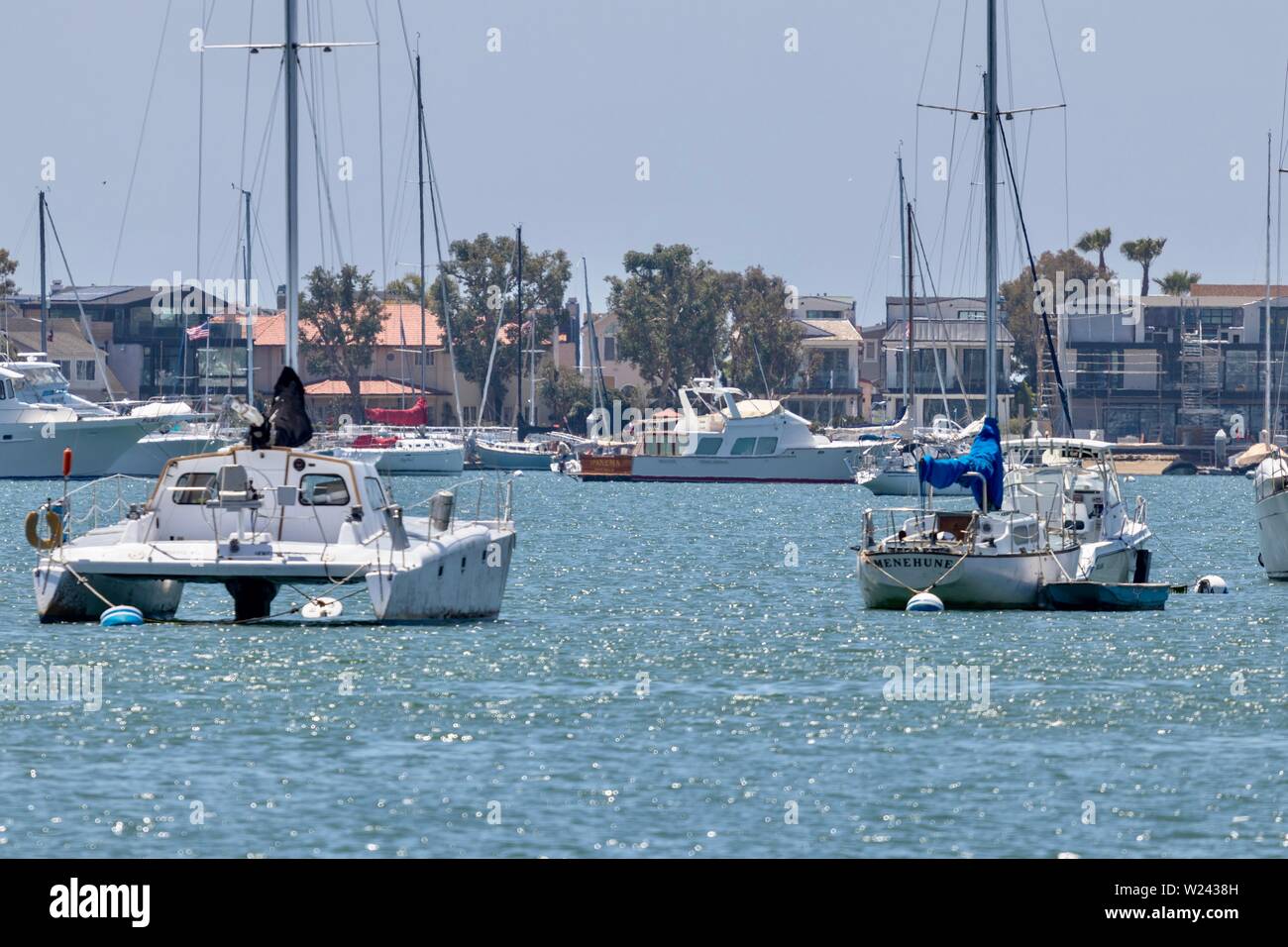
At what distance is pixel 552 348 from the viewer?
522 ft

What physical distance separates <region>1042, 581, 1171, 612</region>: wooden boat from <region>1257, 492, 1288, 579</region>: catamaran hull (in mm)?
7578

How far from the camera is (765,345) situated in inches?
6147

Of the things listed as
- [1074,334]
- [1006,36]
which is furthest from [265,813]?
[1074,334]

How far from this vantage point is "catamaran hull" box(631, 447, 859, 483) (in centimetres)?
12075

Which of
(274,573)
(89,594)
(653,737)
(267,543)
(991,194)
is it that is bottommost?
(653,737)

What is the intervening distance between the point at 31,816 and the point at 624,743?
652cm

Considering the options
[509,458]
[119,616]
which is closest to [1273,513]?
[119,616]

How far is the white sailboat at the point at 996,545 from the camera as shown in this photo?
3728 cm

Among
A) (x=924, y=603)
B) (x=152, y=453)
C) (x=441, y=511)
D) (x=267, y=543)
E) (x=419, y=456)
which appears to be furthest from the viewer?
(x=419, y=456)

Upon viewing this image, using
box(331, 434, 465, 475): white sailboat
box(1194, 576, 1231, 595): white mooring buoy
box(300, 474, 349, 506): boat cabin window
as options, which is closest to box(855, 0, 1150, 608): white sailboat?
box(1194, 576, 1231, 595): white mooring buoy

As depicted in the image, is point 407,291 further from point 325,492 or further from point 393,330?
point 325,492

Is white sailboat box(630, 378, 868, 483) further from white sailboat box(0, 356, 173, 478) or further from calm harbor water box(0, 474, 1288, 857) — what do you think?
calm harbor water box(0, 474, 1288, 857)

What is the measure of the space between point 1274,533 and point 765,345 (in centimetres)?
11027
